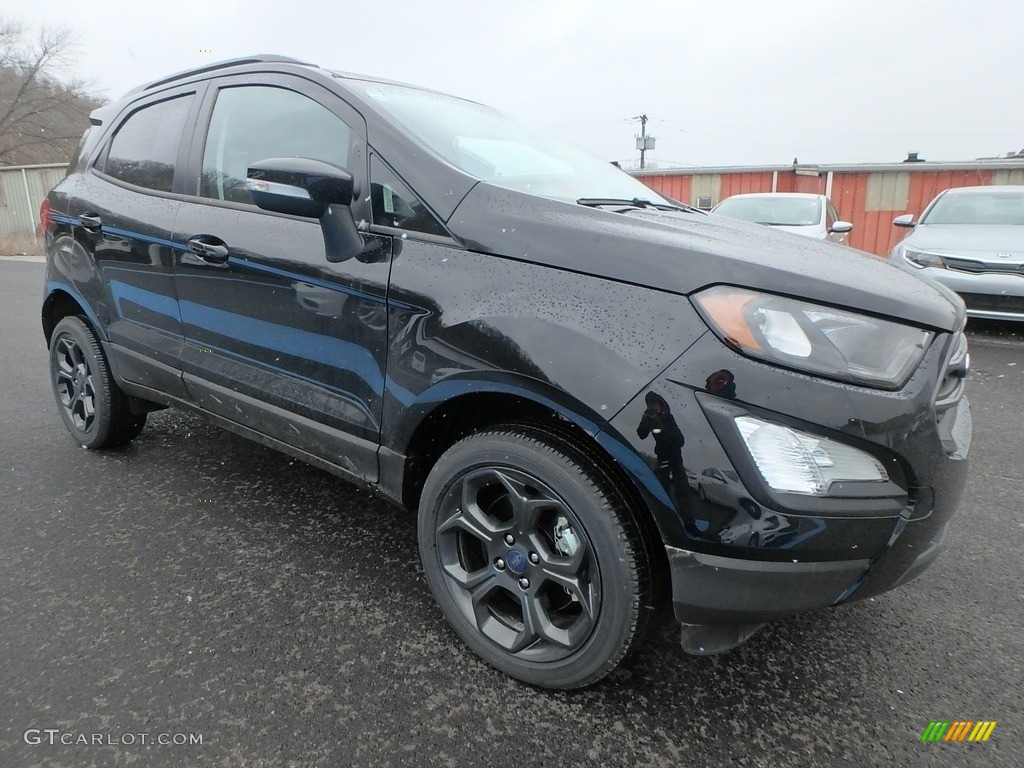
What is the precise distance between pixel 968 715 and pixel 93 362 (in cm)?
354

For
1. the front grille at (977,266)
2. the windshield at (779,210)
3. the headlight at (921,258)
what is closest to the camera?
the front grille at (977,266)

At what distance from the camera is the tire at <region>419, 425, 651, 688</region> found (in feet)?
5.09

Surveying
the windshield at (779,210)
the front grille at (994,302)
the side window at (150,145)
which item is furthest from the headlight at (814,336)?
the windshield at (779,210)

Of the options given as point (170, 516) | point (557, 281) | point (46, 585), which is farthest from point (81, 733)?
point (557, 281)

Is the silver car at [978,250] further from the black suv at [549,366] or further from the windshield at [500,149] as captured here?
the black suv at [549,366]

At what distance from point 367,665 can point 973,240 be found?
693 centimetres

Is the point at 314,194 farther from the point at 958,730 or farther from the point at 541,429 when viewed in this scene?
the point at 958,730

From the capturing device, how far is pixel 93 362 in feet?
10.1

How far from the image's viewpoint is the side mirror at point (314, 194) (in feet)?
5.99

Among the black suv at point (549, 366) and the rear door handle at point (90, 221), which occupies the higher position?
the rear door handle at point (90, 221)

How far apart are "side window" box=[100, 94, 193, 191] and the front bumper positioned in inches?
89.3

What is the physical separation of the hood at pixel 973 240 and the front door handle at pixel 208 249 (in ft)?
21.3

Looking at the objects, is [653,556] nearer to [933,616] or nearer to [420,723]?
[420,723]

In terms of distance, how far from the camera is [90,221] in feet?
9.63
